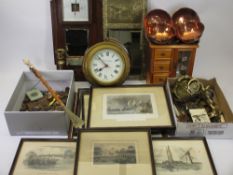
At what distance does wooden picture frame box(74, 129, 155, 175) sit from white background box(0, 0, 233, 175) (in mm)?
357

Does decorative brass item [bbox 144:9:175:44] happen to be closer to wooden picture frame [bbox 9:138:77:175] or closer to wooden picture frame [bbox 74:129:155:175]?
wooden picture frame [bbox 74:129:155:175]

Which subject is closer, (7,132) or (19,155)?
(19,155)

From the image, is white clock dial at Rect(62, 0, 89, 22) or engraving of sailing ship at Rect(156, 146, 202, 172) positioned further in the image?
white clock dial at Rect(62, 0, 89, 22)

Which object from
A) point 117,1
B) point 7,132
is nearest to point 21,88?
point 7,132

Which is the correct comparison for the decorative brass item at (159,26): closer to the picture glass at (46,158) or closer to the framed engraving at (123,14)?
the framed engraving at (123,14)

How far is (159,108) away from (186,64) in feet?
0.69

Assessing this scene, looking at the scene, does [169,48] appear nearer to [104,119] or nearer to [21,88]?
[104,119]

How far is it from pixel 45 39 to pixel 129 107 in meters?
0.45

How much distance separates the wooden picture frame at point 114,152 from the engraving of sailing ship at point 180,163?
0.14 feet

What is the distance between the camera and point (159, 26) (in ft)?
3.91

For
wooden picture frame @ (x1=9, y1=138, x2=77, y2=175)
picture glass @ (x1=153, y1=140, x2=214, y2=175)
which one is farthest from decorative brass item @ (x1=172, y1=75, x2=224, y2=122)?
wooden picture frame @ (x1=9, y1=138, x2=77, y2=175)

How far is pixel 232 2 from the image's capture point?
1228 millimetres

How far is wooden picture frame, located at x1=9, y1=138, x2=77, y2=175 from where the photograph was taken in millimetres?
898

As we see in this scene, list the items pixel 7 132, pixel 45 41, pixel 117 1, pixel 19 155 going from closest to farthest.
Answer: pixel 19 155 → pixel 7 132 → pixel 117 1 → pixel 45 41
